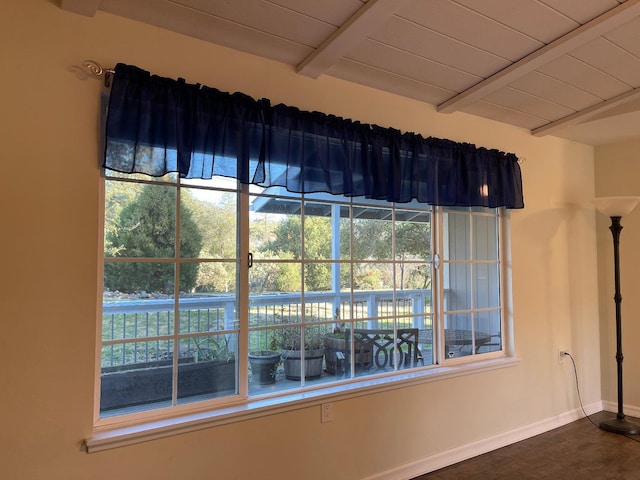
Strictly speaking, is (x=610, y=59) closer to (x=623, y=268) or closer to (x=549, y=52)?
(x=549, y=52)

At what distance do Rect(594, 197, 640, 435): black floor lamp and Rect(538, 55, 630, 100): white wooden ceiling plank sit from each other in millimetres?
903

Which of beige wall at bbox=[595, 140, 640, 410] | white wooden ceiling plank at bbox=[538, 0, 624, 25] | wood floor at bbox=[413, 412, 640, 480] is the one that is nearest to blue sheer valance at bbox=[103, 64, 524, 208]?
white wooden ceiling plank at bbox=[538, 0, 624, 25]

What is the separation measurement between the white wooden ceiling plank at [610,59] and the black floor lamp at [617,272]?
107 centimetres

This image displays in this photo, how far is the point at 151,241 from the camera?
210 centimetres

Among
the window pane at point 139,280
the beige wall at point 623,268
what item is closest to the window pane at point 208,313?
the window pane at point 139,280

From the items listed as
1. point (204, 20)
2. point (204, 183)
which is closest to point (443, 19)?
point (204, 20)

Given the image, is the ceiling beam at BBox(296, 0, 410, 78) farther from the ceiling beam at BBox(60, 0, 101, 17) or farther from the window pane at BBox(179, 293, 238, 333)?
the window pane at BBox(179, 293, 238, 333)

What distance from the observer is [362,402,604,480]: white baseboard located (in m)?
2.71

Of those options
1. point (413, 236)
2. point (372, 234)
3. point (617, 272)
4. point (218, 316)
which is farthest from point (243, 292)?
point (617, 272)

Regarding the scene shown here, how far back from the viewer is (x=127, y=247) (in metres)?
2.04

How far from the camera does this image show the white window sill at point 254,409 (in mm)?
Answer: 1870

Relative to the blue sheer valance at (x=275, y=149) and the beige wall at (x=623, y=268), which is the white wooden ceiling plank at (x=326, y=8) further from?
the beige wall at (x=623, y=268)

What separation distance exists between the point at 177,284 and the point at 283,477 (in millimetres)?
1152

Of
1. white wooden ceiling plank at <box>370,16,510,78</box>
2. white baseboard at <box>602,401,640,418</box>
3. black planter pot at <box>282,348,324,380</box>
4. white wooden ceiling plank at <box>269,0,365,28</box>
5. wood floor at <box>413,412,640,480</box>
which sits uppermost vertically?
white wooden ceiling plank at <box>370,16,510,78</box>
